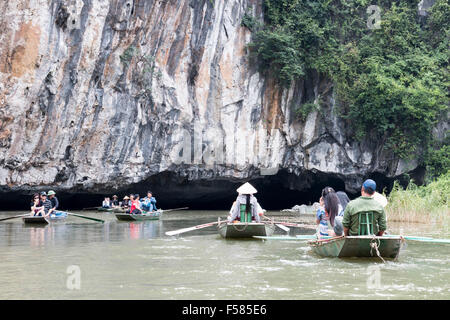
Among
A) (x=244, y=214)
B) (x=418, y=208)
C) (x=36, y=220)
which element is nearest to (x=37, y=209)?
(x=36, y=220)

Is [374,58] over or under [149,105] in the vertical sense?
over

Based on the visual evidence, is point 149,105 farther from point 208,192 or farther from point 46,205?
point 208,192

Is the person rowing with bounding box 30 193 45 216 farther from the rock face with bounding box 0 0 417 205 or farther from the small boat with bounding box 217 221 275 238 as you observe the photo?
the small boat with bounding box 217 221 275 238

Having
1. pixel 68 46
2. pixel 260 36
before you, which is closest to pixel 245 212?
pixel 68 46

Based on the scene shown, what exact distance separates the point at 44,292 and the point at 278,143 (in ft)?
67.5

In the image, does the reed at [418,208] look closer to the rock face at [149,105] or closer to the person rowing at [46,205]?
the rock face at [149,105]

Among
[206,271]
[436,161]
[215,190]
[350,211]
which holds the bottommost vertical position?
[206,271]

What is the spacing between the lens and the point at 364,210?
8086 mm

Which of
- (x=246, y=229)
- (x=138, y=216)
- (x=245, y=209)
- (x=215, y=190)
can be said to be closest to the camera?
(x=246, y=229)

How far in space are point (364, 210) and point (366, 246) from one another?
543 mm

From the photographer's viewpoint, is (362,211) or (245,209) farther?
(245,209)

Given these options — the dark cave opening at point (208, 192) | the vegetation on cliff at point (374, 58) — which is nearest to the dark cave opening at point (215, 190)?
the dark cave opening at point (208, 192)

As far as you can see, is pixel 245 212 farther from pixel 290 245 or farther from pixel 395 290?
pixel 395 290

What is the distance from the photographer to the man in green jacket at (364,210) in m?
8.06
